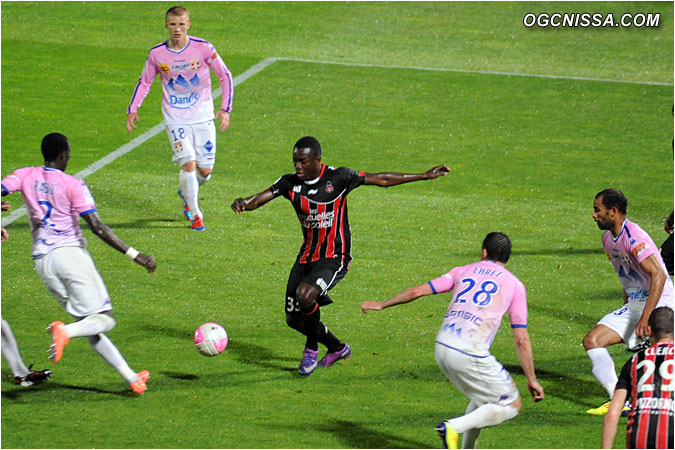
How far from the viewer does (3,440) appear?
26.4 feet

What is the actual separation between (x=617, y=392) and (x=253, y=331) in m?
4.91

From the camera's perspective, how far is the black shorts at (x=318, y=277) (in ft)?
A: 30.6

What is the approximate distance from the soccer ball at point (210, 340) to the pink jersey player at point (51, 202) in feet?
5.20

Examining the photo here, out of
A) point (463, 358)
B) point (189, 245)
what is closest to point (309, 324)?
point (463, 358)

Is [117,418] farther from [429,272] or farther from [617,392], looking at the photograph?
[429,272]

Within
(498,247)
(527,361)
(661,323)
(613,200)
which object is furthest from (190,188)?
(661,323)

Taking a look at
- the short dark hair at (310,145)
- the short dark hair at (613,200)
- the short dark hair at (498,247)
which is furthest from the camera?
the short dark hair at (310,145)

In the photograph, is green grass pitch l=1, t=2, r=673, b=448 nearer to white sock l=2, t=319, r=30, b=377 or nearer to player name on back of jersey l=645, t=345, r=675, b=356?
white sock l=2, t=319, r=30, b=377

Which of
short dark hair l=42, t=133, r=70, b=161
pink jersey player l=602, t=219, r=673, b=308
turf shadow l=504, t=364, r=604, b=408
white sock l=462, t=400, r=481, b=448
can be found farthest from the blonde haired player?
white sock l=462, t=400, r=481, b=448

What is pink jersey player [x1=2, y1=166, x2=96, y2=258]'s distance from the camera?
8.59m

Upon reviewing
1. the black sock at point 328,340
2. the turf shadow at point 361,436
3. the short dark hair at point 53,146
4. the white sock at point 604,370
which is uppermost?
the short dark hair at point 53,146

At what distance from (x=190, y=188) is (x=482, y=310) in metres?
6.95

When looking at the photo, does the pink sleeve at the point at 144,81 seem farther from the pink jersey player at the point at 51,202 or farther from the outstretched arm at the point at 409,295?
the outstretched arm at the point at 409,295

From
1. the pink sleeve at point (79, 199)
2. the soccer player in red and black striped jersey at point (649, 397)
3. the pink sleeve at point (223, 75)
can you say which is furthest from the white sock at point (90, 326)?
the pink sleeve at point (223, 75)
